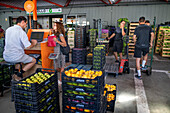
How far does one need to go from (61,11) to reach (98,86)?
1245 cm

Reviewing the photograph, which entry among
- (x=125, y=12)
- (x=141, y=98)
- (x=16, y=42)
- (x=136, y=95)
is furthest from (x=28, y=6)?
(x=125, y=12)

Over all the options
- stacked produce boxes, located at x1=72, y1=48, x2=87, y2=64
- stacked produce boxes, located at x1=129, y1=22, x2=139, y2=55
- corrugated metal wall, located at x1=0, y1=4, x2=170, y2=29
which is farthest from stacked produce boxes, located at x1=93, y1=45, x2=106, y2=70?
corrugated metal wall, located at x1=0, y1=4, x2=170, y2=29

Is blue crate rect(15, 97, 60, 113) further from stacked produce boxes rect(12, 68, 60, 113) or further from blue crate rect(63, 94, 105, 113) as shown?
blue crate rect(63, 94, 105, 113)

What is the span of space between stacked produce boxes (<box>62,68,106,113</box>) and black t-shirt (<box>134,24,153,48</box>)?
2.92 meters

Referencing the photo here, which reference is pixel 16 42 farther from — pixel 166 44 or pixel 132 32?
pixel 166 44

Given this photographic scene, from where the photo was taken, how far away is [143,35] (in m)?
4.29

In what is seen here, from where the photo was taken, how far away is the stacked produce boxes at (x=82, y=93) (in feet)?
6.29

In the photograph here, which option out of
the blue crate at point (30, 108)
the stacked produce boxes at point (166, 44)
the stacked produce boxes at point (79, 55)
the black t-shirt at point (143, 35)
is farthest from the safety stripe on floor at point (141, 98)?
the stacked produce boxes at point (166, 44)

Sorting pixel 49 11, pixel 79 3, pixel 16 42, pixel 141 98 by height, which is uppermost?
pixel 79 3

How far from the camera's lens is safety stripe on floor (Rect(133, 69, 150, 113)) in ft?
9.34

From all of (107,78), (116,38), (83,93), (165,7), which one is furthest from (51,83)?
(165,7)

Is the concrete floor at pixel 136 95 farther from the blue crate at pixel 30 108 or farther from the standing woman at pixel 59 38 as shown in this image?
the standing woman at pixel 59 38

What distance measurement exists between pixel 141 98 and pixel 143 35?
206cm

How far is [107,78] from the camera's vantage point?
15.2ft
